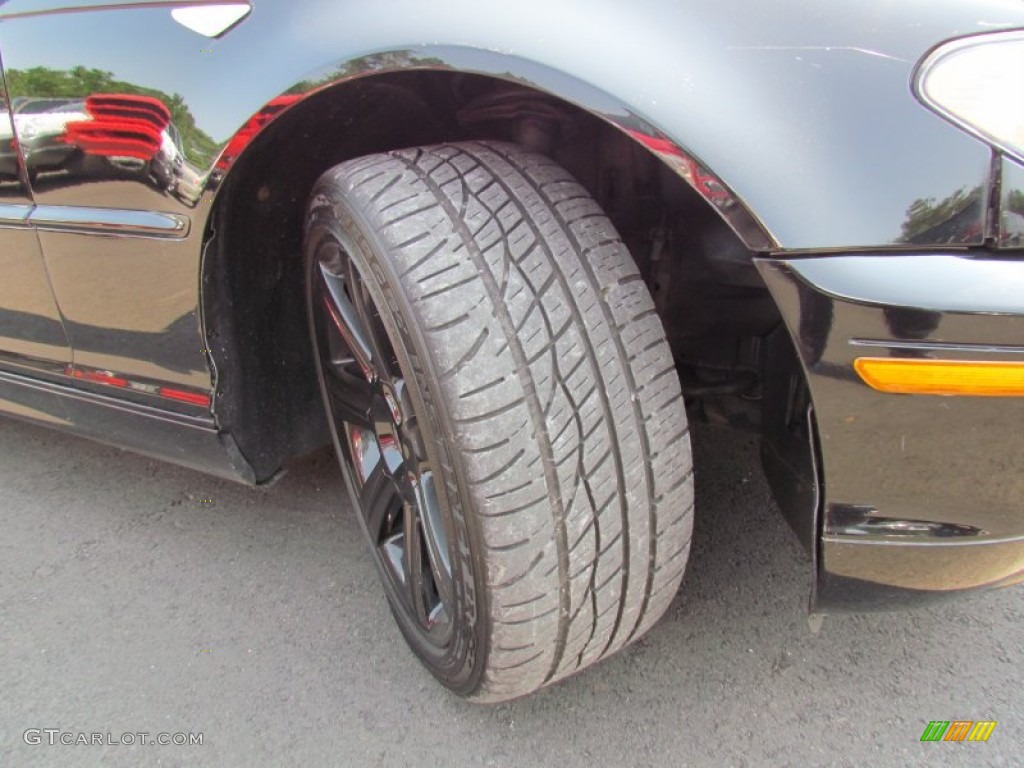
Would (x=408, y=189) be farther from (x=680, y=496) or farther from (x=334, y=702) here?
(x=334, y=702)

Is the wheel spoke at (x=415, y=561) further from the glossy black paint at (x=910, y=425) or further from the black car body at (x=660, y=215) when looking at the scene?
the glossy black paint at (x=910, y=425)

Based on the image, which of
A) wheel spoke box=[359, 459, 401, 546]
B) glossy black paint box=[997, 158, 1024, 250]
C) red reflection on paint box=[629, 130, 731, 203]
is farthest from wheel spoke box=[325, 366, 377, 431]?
glossy black paint box=[997, 158, 1024, 250]

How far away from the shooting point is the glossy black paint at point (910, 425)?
894mm

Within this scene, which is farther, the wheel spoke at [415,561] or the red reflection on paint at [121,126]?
the wheel spoke at [415,561]

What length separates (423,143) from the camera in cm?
163

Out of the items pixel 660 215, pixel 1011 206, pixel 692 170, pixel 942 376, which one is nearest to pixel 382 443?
pixel 660 215

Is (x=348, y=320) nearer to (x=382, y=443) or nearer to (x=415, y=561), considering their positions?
(x=382, y=443)

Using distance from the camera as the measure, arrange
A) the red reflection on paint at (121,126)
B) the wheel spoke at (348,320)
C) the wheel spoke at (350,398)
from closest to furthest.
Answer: the red reflection on paint at (121,126), the wheel spoke at (348,320), the wheel spoke at (350,398)

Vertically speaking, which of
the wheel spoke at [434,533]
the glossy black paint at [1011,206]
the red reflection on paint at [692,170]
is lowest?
the wheel spoke at [434,533]

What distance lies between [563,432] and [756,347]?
67 cm

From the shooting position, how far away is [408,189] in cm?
120

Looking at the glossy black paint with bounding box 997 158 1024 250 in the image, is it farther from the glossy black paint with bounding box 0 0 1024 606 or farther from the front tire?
the front tire

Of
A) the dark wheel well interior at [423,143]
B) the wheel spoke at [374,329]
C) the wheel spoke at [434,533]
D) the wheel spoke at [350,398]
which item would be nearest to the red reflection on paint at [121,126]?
the dark wheel well interior at [423,143]

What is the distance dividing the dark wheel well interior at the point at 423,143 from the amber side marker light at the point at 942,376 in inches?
Answer: 16.6
